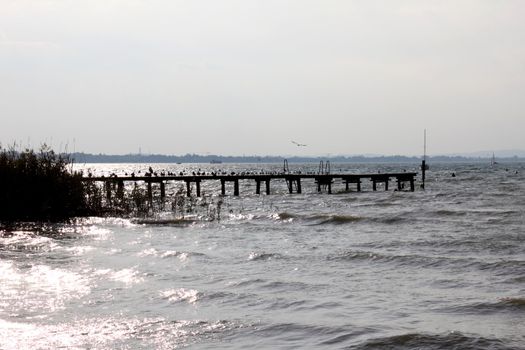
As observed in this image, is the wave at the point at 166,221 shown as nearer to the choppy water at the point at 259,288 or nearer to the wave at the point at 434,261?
the choppy water at the point at 259,288

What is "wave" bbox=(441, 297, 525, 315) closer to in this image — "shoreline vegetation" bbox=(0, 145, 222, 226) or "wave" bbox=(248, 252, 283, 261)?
"wave" bbox=(248, 252, 283, 261)

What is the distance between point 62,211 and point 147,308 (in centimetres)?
1853

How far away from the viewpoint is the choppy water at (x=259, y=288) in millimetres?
12094

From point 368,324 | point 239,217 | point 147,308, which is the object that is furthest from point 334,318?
point 239,217

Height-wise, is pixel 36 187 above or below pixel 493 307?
above

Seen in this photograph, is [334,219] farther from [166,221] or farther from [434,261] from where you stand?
[434,261]

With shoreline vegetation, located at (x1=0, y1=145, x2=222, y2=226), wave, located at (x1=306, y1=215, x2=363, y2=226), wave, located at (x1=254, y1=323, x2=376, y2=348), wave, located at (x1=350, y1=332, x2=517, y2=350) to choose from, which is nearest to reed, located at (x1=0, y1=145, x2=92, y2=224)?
shoreline vegetation, located at (x1=0, y1=145, x2=222, y2=226)

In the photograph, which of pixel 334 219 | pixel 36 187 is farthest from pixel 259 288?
pixel 334 219

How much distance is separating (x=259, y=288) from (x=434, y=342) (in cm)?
558

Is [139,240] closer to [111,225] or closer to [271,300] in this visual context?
[111,225]

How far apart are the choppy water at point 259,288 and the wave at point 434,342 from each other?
3 centimetres

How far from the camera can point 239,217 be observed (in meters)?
37.5

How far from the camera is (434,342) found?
11.8 m

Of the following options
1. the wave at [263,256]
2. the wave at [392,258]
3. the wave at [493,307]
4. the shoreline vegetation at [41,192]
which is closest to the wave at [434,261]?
the wave at [392,258]
